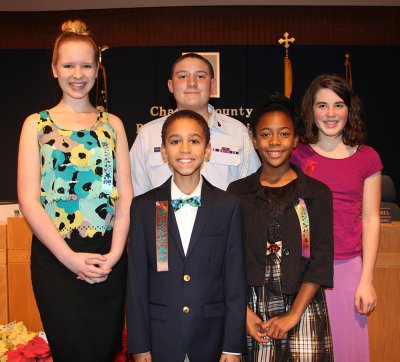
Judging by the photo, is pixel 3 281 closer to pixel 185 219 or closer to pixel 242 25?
pixel 185 219

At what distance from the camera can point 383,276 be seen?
3.05 meters

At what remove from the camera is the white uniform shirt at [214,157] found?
256 cm

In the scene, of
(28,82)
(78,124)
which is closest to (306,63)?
(28,82)

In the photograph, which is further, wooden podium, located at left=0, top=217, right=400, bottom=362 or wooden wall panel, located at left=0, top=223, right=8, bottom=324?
wooden wall panel, located at left=0, top=223, right=8, bottom=324

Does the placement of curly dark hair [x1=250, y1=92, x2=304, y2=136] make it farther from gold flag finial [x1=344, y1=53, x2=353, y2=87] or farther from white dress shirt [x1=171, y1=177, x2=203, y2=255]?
gold flag finial [x1=344, y1=53, x2=353, y2=87]

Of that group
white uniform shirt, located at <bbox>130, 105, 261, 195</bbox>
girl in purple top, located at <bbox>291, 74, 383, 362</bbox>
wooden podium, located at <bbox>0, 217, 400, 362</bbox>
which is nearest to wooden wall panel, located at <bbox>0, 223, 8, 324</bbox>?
wooden podium, located at <bbox>0, 217, 400, 362</bbox>

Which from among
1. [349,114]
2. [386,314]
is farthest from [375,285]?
[349,114]

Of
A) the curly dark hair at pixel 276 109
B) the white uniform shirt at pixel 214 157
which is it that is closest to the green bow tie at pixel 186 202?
the curly dark hair at pixel 276 109

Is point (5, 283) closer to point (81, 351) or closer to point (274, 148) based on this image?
point (81, 351)

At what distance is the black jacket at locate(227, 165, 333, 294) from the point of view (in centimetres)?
196

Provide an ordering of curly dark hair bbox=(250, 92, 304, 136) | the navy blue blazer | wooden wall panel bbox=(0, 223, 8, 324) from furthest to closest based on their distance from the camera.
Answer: wooden wall panel bbox=(0, 223, 8, 324), curly dark hair bbox=(250, 92, 304, 136), the navy blue blazer

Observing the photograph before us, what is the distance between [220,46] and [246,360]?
4.74 m

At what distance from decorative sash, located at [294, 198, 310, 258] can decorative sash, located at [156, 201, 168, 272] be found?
0.53 m

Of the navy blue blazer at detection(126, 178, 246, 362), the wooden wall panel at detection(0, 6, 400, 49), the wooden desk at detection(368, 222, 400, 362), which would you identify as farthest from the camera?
the wooden wall panel at detection(0, 6, 400, 49)
